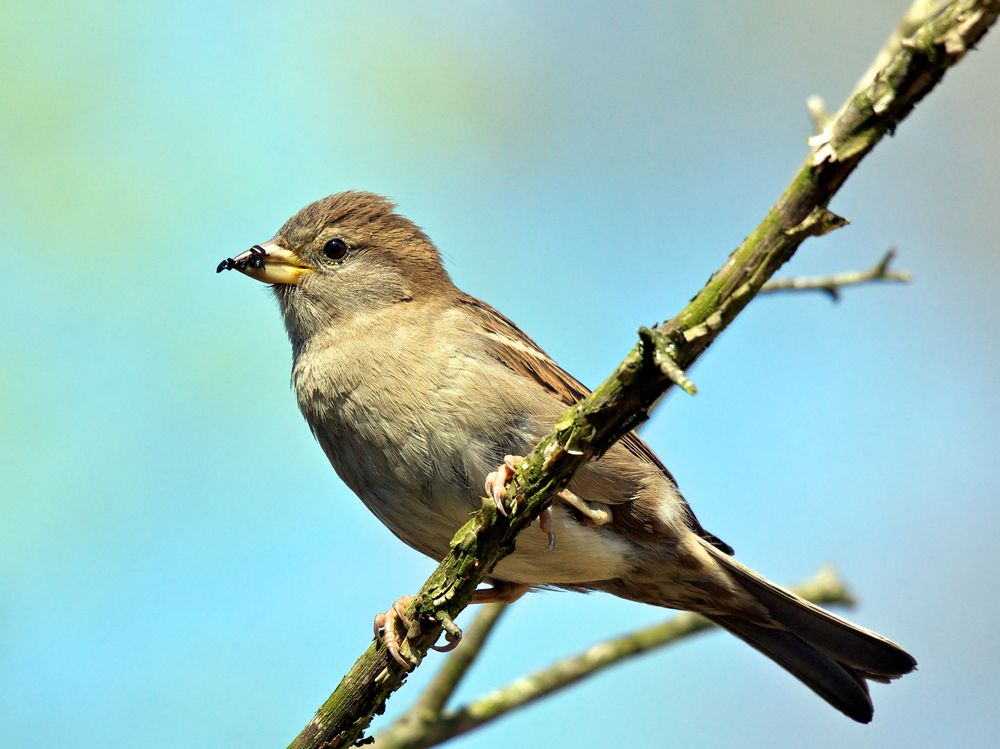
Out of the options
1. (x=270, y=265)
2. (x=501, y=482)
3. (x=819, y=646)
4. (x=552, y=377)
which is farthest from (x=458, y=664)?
(x=270, y=265)

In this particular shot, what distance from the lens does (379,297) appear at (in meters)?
5.86

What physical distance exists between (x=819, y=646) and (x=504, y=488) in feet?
8.83

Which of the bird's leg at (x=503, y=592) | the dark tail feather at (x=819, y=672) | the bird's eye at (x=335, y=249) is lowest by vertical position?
the bird's leg at (x=503, y=592)

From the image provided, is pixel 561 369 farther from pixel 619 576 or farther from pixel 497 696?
pixel 497 696

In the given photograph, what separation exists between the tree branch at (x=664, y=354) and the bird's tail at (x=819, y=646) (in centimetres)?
213

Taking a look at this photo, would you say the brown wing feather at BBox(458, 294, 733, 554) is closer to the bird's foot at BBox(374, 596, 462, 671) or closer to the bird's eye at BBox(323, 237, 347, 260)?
the bird's eye at BBox(323, 237, 347, 260)

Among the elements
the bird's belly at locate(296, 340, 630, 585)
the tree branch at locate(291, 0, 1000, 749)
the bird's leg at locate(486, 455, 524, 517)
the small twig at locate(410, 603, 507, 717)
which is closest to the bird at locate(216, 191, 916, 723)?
the bird's belly at locate(296, 340, 630, 585)

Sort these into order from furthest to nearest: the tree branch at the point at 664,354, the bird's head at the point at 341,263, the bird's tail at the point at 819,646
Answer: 1. the bird's head at the point at 341,263
2. the bird's tail at the point at 819,646
3. the tree branch at the point at 664,354

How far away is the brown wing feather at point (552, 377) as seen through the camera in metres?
5.27

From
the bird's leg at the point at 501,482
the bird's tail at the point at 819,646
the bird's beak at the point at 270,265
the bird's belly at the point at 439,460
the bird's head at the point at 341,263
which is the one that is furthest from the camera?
the bird's beak at the point at 270,265

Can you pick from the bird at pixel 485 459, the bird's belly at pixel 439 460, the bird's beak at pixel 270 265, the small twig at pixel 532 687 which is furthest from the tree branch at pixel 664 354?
the bird's beak at pixel 270 265

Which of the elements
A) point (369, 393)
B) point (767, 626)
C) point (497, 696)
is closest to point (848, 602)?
point (767, 626)

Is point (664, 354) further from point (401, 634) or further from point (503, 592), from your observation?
point (503, 592)

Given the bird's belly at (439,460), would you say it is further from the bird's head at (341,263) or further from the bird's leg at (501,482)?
the bird's head at (341,263)
